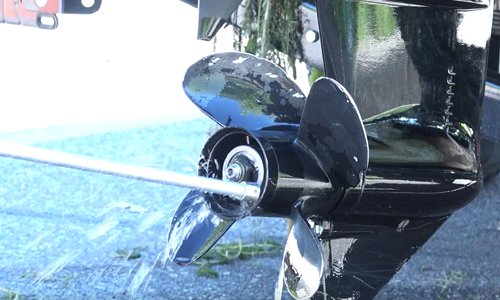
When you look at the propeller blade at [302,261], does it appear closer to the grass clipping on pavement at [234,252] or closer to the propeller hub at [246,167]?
the propeller hub at [246,167]

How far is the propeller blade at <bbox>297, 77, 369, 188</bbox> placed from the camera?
61.6 inches

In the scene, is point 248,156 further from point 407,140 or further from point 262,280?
point 262,280

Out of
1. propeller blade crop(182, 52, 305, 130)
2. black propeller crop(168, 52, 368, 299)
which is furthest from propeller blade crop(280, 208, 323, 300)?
propeller blade crop(182, 52, 305, 130)

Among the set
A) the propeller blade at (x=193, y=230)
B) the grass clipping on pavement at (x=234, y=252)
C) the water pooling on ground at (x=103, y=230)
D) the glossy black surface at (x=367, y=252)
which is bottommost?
the grass clipping on pavement at (x=234, y=252)

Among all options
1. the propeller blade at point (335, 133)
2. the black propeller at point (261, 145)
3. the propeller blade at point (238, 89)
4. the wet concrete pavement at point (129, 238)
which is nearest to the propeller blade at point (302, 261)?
the black propeller at point (261, 145)

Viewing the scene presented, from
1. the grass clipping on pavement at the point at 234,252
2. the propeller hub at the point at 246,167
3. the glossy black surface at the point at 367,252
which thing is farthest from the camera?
the grass clipping on pavement at the point at 234,252

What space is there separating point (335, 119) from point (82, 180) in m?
2.52

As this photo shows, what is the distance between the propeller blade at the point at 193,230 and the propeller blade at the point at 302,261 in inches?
5.9

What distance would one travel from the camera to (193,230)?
1805 mm

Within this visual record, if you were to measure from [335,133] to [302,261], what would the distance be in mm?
277

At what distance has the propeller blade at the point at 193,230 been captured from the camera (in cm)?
177

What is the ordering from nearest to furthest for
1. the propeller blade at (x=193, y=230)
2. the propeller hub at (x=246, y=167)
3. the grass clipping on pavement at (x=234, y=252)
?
the propeller hub at (x=246, y=167) → the propeller blade at (x=193, y=230) → the grass clipping on pavement at (x=234, y=252)

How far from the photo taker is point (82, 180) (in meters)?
3.90

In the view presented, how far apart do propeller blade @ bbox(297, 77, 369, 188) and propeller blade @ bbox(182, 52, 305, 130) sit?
0.22 metres
